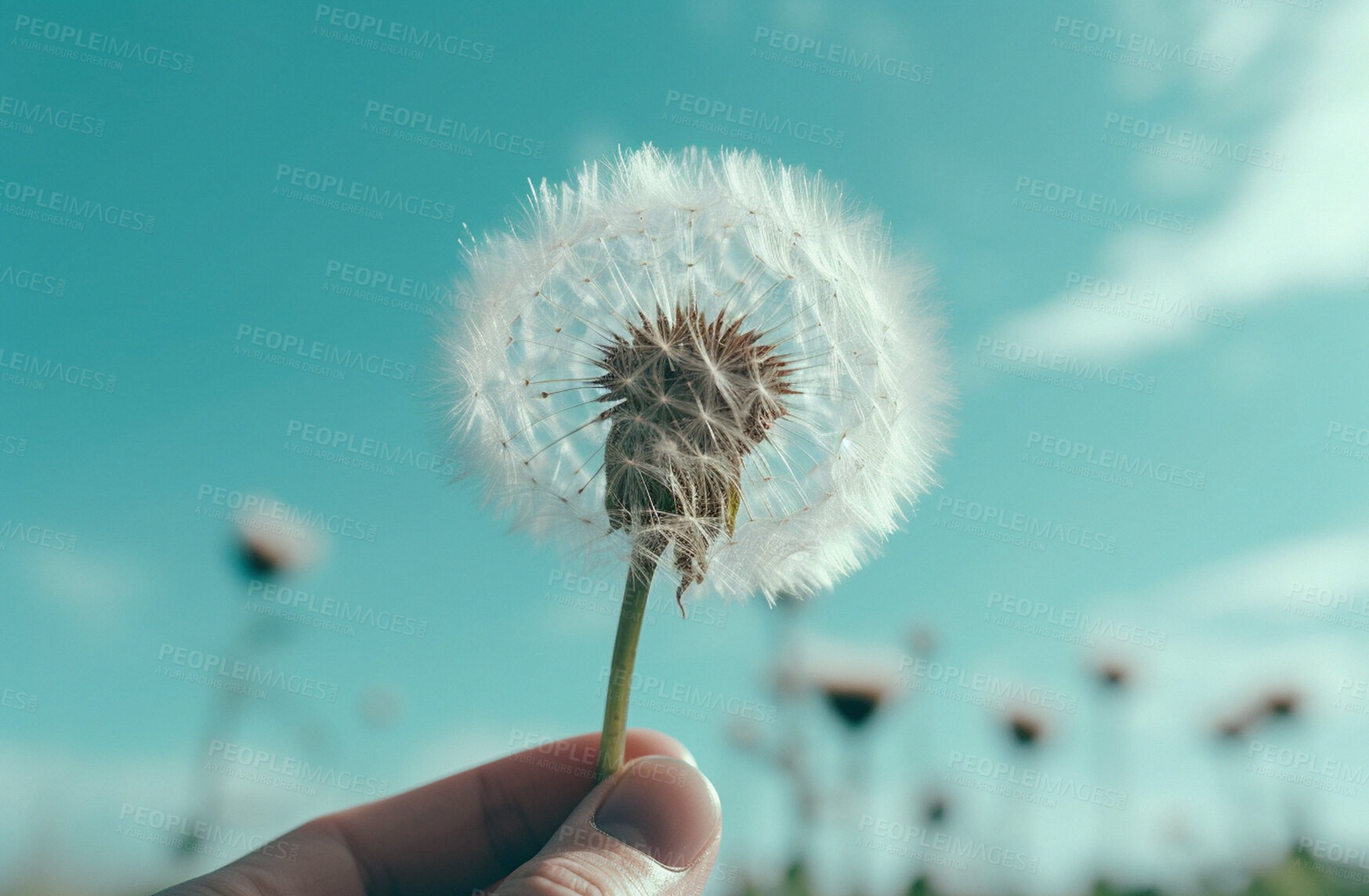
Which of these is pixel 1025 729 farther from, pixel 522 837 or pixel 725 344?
pixel 725 344

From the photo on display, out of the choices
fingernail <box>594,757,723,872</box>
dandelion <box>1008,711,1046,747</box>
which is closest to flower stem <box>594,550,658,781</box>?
fingernail <box>594,757,723,872</box>

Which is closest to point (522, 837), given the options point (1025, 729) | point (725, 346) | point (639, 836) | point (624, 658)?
point (639, 836)

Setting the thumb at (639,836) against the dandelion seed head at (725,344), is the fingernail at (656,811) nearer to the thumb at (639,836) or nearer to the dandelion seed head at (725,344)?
the thumb at (639,836)

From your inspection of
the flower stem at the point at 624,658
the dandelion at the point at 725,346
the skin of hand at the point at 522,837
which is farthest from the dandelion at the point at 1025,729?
the flower stem at the point at 624,658

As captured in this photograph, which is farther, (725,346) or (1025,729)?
(1025,729)

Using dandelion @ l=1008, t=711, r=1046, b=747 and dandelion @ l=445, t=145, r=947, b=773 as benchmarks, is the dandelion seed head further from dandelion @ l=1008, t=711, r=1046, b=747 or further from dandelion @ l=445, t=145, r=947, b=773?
dandelion @ l=1008, t=711, r=1046, b=747

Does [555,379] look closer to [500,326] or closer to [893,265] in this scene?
[500,326]
